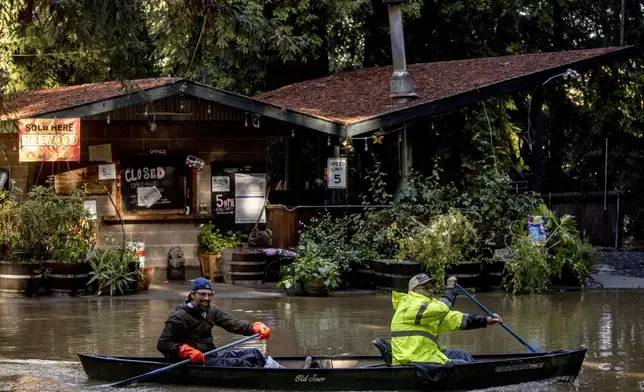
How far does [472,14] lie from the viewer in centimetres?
3148

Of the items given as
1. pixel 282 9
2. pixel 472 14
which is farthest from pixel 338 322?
pixel 472 14

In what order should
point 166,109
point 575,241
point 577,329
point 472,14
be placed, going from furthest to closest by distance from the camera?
point 472,14
point 166,109
point 575,241
point 577,329

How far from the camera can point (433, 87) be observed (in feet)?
79.3

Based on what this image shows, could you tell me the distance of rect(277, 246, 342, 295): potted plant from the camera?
20641 millimetres

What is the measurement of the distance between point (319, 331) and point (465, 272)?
467 centimetres

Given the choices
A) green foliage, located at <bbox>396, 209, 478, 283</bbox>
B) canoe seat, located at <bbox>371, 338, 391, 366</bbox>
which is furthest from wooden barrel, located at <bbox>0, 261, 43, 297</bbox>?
canoe seat, located at <bbox>371, 338, 391, 366</bbox>

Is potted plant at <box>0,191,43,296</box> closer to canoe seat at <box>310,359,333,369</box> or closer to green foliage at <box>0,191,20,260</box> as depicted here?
green foliage at <box>0,191,20,260</box>

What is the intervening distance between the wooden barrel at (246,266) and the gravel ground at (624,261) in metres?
7.74

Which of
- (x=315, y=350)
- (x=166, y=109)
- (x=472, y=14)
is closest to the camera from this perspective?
(x=315, y=350)

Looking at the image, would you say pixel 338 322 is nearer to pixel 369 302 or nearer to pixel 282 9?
pixel 369 302

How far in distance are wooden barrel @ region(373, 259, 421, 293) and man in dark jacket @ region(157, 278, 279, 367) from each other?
7.70 meters

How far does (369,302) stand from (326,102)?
657cm

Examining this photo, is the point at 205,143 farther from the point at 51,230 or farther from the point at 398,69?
the point at 51,230

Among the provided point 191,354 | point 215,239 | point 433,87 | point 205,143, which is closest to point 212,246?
point 215,239
